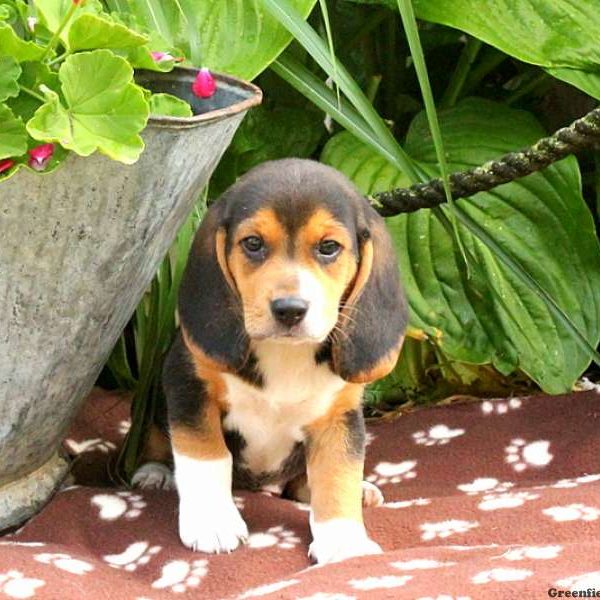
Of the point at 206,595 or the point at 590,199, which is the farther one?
the point at 590,199

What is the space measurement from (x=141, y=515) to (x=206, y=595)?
244 mm

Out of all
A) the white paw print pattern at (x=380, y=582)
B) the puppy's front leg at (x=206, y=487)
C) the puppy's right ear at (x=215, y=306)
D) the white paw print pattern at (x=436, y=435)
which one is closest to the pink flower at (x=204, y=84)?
the puppy's right ear at (x=215, y=306)

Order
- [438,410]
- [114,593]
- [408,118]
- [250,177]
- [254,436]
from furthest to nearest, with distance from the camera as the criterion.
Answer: [408,118] → [438,410] → [254,436] → [250,177] → [114,593]

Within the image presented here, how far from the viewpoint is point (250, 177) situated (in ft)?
5.40

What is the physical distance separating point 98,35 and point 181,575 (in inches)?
26.1

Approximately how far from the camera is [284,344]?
1.66 m

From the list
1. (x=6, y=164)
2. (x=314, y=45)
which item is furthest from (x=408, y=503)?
(x=6, y=164)

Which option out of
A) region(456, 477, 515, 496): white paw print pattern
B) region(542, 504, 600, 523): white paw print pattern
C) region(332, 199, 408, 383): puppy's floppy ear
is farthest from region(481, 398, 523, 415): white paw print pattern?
region(332, 199, 408, 383): puppy's floppy ear

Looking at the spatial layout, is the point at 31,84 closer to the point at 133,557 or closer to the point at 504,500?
the point at 133,557

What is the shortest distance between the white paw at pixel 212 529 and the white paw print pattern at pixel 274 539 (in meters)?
0.02

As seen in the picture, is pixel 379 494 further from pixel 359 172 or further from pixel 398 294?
pixel 359 172

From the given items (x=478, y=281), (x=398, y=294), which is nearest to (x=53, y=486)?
(x=398, y=294)

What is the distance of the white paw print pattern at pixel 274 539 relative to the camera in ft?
5.50

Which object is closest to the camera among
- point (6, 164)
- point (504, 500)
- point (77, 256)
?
point (6, 164)
